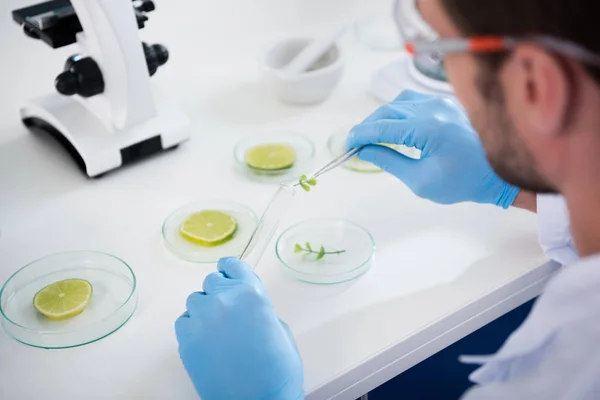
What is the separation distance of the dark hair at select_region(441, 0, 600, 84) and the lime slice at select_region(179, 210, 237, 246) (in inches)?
19.5

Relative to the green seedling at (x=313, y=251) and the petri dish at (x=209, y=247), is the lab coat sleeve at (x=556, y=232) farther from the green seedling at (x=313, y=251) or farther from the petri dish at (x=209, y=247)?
the petri dish at (x=209, y=247)

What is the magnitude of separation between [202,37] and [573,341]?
1108 mm

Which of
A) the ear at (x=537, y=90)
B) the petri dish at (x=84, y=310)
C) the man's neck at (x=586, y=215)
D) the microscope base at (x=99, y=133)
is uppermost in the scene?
the ear at (x=537, y=90)

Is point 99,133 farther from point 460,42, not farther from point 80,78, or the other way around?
point 460,42

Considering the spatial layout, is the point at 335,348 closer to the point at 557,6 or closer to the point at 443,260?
the point at 443,260

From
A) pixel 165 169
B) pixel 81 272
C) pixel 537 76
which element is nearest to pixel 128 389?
pixel 81 272

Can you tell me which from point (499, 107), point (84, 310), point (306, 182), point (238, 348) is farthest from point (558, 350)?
point (84, 310)

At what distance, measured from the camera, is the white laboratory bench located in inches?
33.7

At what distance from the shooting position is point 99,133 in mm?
1167

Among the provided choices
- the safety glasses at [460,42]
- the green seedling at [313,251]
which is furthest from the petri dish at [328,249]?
the safety glasses at [460,42]

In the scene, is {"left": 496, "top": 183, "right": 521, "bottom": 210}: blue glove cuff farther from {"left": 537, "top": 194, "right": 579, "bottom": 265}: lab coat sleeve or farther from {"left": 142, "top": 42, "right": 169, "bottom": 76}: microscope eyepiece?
{"left": 142, "top": 42, "right": 169, "bottom": 76}: microscope eyepiece

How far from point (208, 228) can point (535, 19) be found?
23.0 inches

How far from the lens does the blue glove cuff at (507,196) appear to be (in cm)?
105

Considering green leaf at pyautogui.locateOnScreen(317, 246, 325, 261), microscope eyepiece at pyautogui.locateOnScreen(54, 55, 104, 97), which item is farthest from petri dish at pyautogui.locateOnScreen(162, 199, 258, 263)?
microscope eyepiece at pyautogui.locateOnScreen(54, 55, 104, 97)
